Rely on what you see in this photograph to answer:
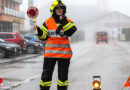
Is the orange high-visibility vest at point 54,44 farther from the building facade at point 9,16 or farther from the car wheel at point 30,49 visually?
the building facade at point 9,16

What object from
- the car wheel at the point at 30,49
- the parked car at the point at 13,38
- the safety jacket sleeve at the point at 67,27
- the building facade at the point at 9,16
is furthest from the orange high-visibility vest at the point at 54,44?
the building facade at the point at 9,16

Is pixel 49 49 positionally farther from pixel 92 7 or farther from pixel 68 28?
pixel 92 7

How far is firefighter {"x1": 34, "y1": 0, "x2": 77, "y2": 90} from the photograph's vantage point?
5.36m

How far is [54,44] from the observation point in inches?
211

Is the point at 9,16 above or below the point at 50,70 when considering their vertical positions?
above

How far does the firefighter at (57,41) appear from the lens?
17.6 feet

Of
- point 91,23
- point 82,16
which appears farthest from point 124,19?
point 82,16

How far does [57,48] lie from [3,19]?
3647 cm

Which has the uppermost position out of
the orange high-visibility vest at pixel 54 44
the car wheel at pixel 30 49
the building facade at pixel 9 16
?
the building facade at pixel 9 16

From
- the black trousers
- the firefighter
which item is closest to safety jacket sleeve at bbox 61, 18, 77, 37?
the firefighter

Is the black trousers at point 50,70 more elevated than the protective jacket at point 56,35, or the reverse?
the protective jacket at point 56,35

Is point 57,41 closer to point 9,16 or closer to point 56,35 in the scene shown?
point 56,35

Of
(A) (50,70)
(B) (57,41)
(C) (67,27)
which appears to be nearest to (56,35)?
(B) (57,41)

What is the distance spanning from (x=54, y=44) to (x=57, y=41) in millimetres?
78
